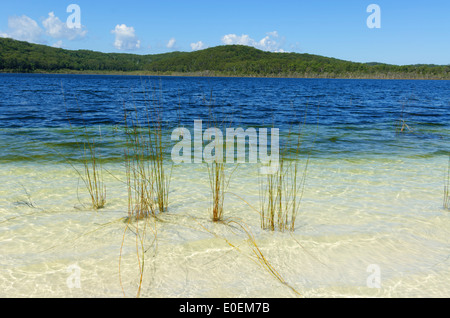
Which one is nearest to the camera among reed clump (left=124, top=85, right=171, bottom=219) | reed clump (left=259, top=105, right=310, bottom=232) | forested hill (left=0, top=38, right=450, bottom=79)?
reed clump (left=259, top=105, right=310, bottom=232)

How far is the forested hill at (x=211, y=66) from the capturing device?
136m

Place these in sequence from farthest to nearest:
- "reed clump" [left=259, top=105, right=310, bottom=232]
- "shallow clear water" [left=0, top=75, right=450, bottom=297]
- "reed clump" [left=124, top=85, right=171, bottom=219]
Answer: "reed clump" [left=124, top=85, right=171, bottom=219], "reed clump" [left=259, top=105, right=310, bottom=232], "shallow clear water" [left=0, top=75, right=450, bottom=297]

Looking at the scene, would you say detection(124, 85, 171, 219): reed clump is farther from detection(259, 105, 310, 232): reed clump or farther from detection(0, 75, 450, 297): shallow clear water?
detection(259, 105, 310, 232): reed clump

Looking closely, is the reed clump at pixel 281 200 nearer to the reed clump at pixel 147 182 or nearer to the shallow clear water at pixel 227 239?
the shallow clear water at pixel 227 239

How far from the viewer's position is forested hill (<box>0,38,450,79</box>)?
136 m

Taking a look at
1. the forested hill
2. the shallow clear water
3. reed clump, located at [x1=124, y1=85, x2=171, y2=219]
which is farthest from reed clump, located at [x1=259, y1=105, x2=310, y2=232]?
the forested hill

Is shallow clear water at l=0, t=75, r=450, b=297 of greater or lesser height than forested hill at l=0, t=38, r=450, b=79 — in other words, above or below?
below

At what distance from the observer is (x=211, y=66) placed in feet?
539

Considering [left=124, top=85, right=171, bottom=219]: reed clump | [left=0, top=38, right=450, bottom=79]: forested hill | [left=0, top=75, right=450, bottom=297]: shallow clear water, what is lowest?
[left=0, top=75, right=450, bottom=297]: shallow clear water

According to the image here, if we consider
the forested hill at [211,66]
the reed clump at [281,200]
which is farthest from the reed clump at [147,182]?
the forested hill at [211,66]

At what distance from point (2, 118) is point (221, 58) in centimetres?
17369

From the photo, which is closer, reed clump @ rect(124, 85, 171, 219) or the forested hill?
reed clump @ rect(124, 85, 171, 219)
